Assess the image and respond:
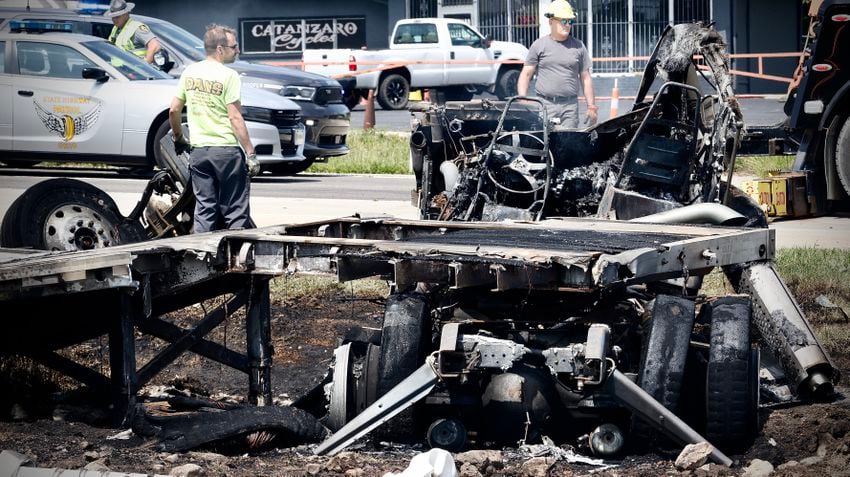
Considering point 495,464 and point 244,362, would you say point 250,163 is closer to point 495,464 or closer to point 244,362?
point 244,362

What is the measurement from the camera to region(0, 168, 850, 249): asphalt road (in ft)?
41.7

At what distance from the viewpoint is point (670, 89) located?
9633mm

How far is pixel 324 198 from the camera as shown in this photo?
15.4m

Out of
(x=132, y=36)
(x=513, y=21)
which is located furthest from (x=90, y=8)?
(x=513, y=21)

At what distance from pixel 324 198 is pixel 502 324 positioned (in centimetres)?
909

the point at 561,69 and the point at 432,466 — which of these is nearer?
the point at 432,466

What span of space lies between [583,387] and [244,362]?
2432 millimetres

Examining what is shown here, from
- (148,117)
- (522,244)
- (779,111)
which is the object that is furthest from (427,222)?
(779,111)

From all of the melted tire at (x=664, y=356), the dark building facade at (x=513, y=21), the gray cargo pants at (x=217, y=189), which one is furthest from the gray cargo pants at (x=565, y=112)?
the dark building facade at (x=513, y=21)

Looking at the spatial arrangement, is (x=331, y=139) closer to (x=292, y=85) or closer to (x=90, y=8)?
(x=292, y=85)

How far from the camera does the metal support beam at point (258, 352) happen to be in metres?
7.39

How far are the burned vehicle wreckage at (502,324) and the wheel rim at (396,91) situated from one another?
2325 cm

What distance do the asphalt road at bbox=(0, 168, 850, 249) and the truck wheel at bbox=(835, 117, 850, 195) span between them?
1.58 feet

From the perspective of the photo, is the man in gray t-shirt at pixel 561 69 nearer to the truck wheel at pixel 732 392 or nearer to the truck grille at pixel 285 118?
the truck grille at pixel 285 118
